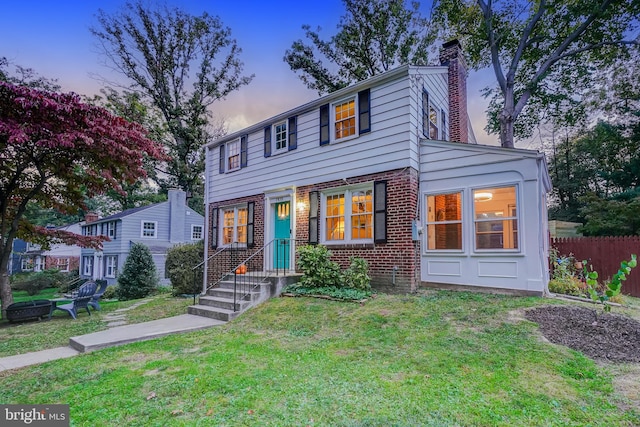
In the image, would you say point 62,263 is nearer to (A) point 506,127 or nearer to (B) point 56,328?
(B) point 56,328

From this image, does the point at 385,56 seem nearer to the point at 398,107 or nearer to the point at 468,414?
the point at 398,107

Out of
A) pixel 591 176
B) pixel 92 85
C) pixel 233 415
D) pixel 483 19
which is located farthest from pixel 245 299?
pixel 591 176

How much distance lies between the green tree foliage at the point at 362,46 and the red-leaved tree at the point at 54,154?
14576 mm

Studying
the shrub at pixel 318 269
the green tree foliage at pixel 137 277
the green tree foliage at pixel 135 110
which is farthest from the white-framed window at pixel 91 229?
the shrub at pixel 318 269

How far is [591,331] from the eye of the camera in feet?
15.5

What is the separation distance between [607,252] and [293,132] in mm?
10055

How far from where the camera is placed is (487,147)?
730 centimetres

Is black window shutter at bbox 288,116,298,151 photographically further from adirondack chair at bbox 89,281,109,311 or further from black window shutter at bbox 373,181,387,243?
adirondack chair at bbox 89,281,109,311

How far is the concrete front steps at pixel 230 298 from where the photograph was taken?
284 inches

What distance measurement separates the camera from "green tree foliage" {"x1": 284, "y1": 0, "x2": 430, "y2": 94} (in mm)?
19078

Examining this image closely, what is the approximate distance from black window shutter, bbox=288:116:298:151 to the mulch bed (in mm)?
7415

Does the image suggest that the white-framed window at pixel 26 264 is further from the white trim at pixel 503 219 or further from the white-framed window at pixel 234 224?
the white trim at pixel 503 219

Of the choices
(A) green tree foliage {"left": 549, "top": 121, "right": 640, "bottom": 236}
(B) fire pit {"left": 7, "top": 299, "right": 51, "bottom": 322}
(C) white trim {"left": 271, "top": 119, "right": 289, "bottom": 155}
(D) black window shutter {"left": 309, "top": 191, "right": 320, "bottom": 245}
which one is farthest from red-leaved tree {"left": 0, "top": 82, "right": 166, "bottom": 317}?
(A) green tree foliage {"left": 549, "top": 121, "right": 640, "bottom": 236}

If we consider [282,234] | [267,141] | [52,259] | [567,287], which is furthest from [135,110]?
[567,287]
